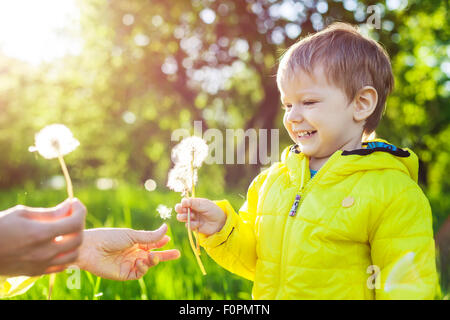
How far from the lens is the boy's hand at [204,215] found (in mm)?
1557

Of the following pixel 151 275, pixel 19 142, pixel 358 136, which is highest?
pixel 19 142

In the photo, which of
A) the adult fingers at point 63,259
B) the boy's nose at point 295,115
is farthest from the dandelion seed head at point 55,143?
the boy's nose at point 295,115

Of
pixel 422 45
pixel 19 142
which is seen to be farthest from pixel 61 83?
pixel 422 45

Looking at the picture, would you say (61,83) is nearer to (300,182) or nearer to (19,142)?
(19,142)

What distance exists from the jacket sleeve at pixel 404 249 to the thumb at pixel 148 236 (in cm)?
70

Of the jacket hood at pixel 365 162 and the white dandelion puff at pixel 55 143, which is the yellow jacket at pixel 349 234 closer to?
the jacket hood at pixel 365 162

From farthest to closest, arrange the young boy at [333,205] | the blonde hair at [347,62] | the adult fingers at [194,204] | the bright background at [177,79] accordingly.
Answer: the bright background at [177,79] < the blonde hair at [347,62] < the adult fingers at [194,204] < the young boy at [333,205]

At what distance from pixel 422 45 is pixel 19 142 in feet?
26.8

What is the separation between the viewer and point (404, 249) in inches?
54.6

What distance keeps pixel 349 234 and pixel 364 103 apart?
51 cm

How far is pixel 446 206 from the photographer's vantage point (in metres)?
6.24

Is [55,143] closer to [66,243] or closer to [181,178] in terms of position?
[66,243]

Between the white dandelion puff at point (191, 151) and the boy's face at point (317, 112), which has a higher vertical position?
the boy's face at point (317, 112)

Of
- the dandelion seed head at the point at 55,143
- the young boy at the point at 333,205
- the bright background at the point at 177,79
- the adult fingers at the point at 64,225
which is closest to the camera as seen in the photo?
the adult fingers at the point at 64,225
